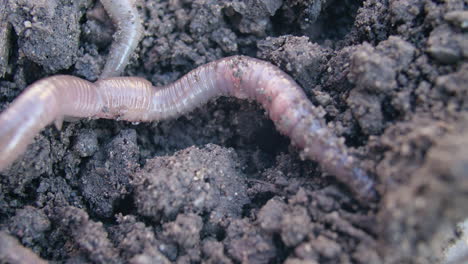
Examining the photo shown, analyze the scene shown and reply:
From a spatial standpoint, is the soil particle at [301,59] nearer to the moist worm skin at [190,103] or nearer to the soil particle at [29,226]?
the moist worm skin at [190,103]

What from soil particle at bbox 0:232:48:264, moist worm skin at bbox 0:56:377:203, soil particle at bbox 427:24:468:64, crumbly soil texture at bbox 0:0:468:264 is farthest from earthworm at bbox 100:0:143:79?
soil particle at bbox 427:24:468:64

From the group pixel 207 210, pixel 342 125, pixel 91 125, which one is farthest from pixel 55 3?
pixel 342 125

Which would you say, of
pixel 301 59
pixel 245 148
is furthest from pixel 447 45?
pixel 245 148

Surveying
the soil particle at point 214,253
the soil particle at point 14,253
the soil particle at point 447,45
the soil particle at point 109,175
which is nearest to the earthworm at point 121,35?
the soil particle at point 109,175

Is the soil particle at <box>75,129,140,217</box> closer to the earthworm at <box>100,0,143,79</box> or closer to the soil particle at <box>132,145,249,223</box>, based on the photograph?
the soil particle at <box>132,145,249,223</box>

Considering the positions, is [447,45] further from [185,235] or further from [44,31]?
[44,31]

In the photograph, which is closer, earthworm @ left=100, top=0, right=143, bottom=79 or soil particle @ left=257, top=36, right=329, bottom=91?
soil particle @ left=257, top=36, right=329, bottom=91

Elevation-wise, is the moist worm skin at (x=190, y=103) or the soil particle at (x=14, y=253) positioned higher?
the moist worm skin at (x=190, y=103)
